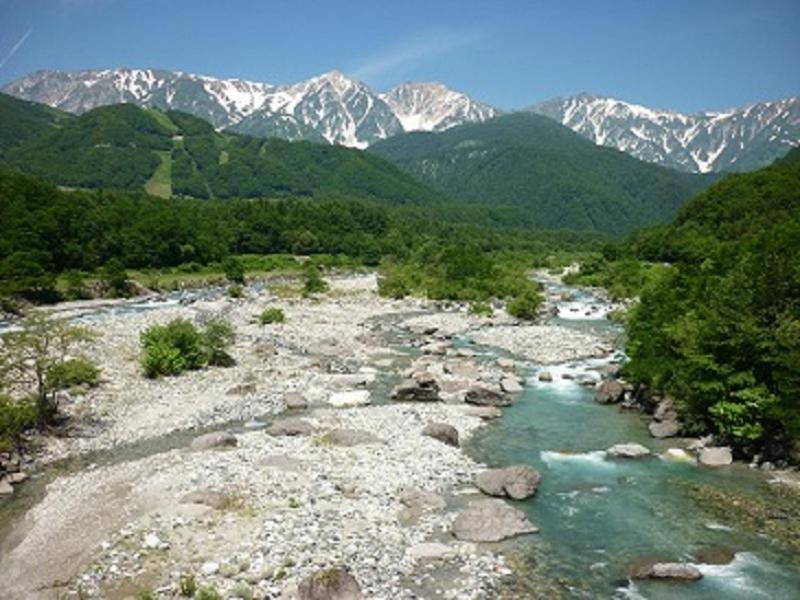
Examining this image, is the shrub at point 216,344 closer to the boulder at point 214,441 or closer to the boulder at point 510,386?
the boulder at point 214,441

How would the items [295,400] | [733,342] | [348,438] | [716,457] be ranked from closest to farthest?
[716,457] < [733,342] < [348,438] < [295,400]

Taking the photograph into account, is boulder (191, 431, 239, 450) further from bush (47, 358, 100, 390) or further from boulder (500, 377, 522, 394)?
boulder (500, 377, 522, 394)

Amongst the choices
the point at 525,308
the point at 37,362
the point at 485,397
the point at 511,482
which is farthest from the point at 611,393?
the point at 525,308

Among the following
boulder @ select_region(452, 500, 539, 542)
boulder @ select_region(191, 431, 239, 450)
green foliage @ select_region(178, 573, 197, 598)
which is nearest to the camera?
green foliage @ select_region(178, 573, 197, 598)

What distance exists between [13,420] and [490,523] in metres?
21.1

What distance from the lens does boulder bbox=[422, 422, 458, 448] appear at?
33.2 metres

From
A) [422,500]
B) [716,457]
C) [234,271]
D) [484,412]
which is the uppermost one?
[234,271]

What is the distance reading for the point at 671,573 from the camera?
20219 mm

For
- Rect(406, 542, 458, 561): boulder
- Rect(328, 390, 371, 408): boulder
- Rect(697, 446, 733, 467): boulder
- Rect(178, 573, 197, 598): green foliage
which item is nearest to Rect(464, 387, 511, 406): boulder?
Rect(328, 390, 371, 408): boulder

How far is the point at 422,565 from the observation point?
67.8ft

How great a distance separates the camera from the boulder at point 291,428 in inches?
1328

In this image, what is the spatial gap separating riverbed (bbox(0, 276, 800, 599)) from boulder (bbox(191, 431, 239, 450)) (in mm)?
458

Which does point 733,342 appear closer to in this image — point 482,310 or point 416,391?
point 416,391

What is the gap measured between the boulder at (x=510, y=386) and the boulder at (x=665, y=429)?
10.6 meters
